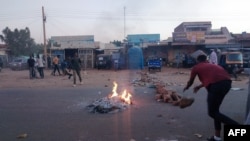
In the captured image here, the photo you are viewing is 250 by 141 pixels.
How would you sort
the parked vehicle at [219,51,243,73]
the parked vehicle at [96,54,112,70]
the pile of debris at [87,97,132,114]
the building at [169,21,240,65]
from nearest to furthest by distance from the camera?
the pile of debris at [87,97,132,114] < the parked vehicle at [219,51,243,73] < the building at [169,21,240,65] < the parked vehicle at [96,54,112,70]

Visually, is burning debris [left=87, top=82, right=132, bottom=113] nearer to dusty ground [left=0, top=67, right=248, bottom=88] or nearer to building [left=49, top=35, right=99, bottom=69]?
dusty ground [left=0, top=67, right=248, bottom=88]

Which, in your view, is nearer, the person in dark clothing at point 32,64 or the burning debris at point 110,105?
the burning debris at point 110,105

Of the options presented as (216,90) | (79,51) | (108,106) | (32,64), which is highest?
(79,51)

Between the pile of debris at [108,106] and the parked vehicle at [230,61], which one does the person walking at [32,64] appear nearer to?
the pile of debris at [108,106]

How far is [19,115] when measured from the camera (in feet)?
29.6

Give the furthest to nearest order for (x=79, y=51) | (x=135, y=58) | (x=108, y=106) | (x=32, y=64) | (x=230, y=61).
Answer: (x=79, y=51), (x=135, y=58), (x=230, y=61), (x=32, y=64), (x=108, y=106)

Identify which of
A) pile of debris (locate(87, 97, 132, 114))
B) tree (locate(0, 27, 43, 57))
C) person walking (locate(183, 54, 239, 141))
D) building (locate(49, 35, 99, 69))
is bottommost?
pile of debris (locate(87, 97, 132, 114))

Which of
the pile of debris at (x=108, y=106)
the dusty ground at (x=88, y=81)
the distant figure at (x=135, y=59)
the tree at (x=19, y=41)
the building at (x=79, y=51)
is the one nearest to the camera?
the pile of debris at (x=108, y=106)

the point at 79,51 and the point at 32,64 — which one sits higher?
the point at 79,51

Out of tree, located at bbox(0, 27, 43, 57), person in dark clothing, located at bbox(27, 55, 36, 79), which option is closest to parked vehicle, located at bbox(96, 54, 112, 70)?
person in dark clothing, located at bbox(27, 55, 36, 79)

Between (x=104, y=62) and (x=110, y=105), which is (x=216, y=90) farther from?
(x=104, y=62)

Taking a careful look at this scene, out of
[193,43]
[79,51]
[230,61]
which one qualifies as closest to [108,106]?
[230,61]

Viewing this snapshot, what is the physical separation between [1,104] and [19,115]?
275 centimetres

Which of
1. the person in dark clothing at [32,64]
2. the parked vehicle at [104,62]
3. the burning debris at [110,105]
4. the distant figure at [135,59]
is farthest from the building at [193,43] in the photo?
the burning debris at [110,105]
